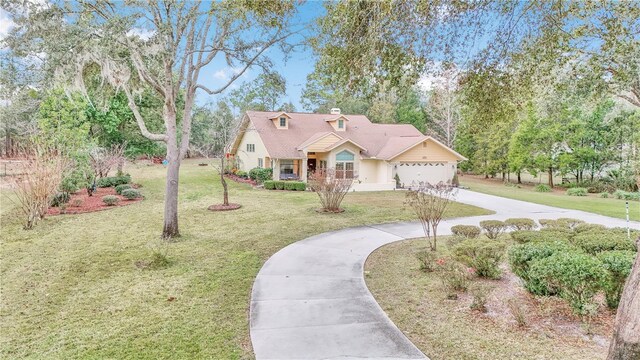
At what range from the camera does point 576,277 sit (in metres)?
5.16

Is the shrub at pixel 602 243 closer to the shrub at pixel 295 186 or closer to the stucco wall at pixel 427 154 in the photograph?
the shrub at pixel 295 186

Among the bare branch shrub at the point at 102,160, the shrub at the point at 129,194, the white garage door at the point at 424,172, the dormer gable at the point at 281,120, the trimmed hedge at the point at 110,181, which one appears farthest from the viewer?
the dormer gable at the point at 281,120

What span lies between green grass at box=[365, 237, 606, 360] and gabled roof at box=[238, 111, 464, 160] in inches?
722

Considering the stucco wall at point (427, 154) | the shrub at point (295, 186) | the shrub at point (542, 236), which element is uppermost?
the stucco wall at point (427, 154)

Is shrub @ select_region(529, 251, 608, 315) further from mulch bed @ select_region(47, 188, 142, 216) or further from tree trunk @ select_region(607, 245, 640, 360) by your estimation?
mulch bed @ select_region(47, 188, 142, 216)

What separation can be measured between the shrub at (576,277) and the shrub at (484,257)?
1680 millimetres

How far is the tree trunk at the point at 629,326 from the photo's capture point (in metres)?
3.64

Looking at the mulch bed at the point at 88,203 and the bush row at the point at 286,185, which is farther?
the bush row at the point at 286,185

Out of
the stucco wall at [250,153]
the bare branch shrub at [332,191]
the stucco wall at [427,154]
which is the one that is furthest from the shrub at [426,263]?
the stucco wall at [250,153]

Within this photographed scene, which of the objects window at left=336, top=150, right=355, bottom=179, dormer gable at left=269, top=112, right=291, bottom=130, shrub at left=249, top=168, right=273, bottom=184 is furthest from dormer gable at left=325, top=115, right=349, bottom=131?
shrub at left=249, top=168, right=273, bottom=184

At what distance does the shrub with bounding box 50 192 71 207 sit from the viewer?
15.9 meters

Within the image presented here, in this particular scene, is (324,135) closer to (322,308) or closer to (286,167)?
(286,167)

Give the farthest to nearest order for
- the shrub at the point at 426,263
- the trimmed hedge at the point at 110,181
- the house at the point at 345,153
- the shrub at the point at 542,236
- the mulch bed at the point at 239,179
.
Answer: the mulch bed at the point at 239,179 → the house at the point at 345,153 → the trimmed hedge at the point at 110,181 → the shrub at the point at 426,263 → the shrub at the point at 542,236

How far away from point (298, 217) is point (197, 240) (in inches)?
176
